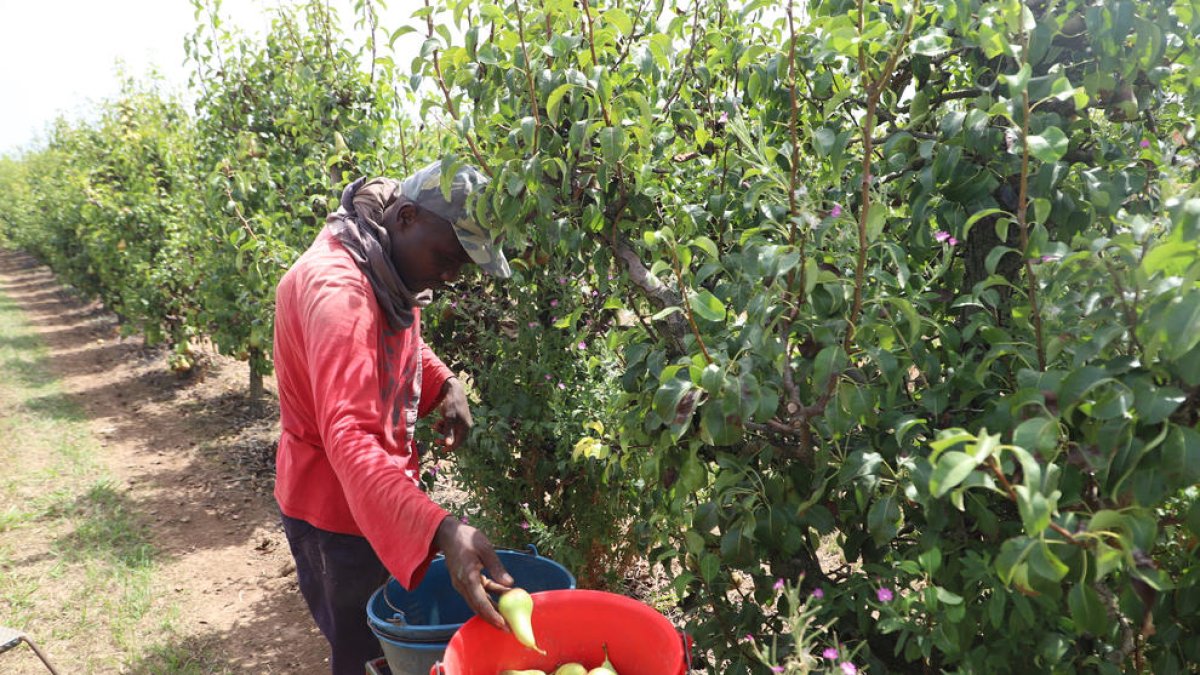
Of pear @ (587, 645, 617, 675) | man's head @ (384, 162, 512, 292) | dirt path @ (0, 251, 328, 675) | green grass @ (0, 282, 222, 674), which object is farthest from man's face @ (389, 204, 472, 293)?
green grass @ (0, 282, 222, 674)

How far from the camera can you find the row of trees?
3.47ft

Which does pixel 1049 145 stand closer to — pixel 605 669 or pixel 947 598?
pixel 947 598

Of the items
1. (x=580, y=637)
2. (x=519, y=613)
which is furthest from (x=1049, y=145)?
(x=580, y=637)

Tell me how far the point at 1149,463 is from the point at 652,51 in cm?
116

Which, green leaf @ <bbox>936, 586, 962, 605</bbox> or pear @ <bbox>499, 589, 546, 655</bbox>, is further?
pear @ <bbox>499, 589, 546, 655</bbox>

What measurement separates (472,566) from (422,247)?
0.88 metres

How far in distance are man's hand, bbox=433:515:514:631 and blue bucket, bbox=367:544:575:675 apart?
0.30 meters

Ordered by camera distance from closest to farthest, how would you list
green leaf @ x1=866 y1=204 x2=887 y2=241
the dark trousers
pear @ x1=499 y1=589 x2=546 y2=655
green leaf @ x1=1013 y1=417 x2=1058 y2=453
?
green leaf @ x1=1013 y1=417 x2=1058 y2=453, green leaf @ x1=866 y1=204 x2=887 y2=241, pear @ x1=499 y1=589 x2=546 y2=655, the dark trousers

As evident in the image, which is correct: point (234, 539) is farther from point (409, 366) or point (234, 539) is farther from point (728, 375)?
point (728, 375)

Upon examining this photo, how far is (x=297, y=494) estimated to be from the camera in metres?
2.20

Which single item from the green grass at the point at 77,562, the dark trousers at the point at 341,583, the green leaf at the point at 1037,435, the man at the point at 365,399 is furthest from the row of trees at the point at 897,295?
the green grass at the point at 77,562

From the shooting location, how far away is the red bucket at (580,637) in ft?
5.12

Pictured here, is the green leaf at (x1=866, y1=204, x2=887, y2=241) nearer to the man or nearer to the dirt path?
the man

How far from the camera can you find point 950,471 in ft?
2.96
